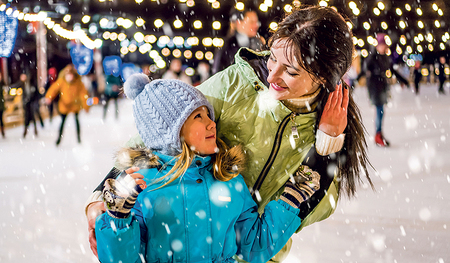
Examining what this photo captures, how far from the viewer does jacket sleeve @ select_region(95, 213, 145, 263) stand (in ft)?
3.01

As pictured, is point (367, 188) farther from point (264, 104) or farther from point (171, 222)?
point (171, 222)

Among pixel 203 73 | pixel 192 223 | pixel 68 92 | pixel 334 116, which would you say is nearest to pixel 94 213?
pixel 192 223

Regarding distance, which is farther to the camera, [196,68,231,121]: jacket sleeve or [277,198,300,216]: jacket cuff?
[196,68,231,121]: jacket sleeve

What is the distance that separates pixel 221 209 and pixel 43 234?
6.46ft

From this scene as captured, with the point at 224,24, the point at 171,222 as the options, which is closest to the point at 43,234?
the point at 171,222

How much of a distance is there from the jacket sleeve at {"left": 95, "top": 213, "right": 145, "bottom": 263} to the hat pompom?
38 centimetres

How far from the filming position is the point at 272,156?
3.96 ft

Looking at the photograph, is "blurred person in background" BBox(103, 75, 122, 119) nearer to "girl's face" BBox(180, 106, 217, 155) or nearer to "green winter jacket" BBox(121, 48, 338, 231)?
"green winter jacket" BBox(121, 48, 338, 231)

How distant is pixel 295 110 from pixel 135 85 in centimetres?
50

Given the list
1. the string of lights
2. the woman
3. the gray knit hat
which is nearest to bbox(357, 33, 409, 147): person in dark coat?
the string of lights

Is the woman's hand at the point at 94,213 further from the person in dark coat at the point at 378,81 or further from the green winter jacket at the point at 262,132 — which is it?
the person in dark coat at the point at 378,81

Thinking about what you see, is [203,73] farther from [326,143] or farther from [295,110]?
[326,143]

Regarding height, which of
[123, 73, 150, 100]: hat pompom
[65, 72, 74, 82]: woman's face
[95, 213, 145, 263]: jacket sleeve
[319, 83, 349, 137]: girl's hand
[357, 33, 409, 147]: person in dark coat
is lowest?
[65, 72, 74, 82]: woman's face

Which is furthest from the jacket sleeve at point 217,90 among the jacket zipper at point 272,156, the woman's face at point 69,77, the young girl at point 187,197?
the woman's face at point 69,77
